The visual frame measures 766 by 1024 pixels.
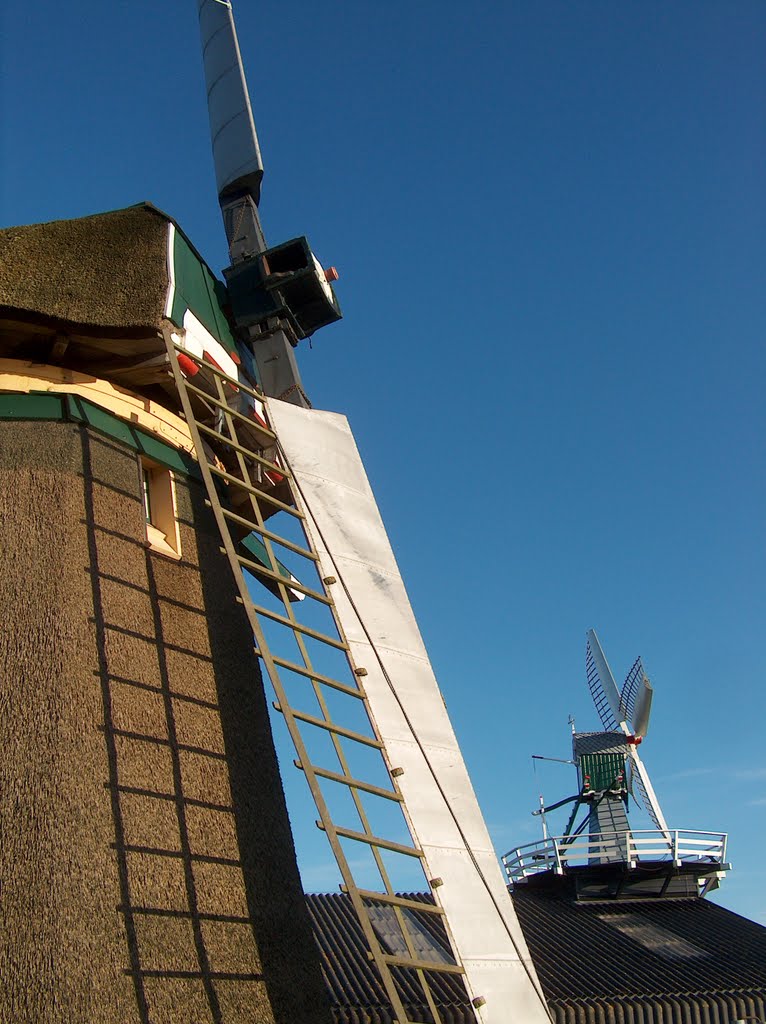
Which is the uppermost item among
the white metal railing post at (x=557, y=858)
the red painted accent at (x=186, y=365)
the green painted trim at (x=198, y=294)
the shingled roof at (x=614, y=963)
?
the green painted trim at (x=198, y=294)

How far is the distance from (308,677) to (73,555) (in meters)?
1.41

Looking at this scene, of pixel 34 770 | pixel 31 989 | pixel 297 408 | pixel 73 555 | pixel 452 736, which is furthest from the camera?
pixel 297 408

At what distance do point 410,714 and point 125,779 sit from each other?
1.76 meters

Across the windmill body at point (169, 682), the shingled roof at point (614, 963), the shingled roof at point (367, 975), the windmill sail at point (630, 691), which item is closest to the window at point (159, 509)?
the windmill body at point (169, 682)

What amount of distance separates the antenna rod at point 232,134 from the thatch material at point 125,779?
14.4 feet

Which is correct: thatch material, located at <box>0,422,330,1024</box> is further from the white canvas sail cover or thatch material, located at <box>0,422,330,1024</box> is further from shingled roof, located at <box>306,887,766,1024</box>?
shingled roof, located at <box>306,887,766,1024</box>

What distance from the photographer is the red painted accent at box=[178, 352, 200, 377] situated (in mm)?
6359

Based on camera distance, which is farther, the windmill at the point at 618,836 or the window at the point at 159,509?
the windmill at the point at 618,836

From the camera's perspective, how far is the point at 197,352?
6.82 meters

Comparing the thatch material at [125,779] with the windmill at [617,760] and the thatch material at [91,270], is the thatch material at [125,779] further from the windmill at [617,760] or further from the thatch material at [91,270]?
the windmill at [617,760]

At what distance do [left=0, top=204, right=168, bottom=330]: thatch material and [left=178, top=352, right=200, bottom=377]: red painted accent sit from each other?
30 cm

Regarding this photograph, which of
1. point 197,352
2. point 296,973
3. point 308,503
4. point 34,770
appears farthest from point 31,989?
point 197,352

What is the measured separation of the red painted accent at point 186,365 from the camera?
636cm

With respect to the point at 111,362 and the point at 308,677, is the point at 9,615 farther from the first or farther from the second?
the point at 111,362
